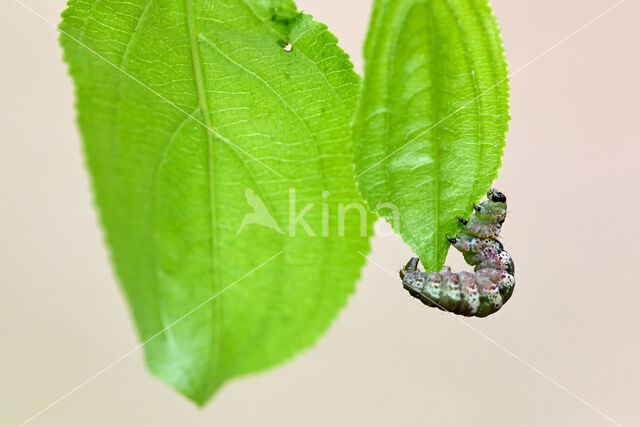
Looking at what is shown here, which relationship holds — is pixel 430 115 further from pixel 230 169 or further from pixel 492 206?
pixel 492 206

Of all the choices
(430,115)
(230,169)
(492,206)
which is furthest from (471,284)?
(230,169)

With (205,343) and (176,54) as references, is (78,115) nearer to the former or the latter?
(176,54)

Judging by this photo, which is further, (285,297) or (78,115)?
(285,297)

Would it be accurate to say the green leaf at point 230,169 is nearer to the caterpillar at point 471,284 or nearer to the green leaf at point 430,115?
the green leaf at point 430,115

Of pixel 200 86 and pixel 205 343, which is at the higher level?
pixel 200 86

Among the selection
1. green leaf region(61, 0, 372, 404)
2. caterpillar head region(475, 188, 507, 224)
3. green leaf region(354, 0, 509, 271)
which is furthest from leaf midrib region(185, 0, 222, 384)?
caterpillar head region(475, 188, 507, 224)

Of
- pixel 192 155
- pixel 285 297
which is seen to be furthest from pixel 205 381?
pixel 192 155
